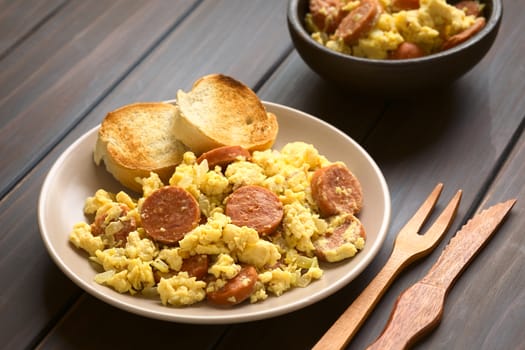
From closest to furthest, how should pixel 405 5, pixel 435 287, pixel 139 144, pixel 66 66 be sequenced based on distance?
pixel 435 287 < pixel 139 144 < pixel 405 5 < pixel 66 66

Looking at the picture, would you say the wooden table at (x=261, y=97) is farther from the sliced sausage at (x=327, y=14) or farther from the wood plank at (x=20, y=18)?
the sliced sausage at (x=327, y=14)

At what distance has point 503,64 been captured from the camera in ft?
7.77

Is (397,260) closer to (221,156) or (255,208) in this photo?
(255,208)

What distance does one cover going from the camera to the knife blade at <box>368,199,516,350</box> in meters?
1.55

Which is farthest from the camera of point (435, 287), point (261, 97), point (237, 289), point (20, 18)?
point (20, 18)

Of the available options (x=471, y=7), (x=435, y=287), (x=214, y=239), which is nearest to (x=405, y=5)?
(x=471, y=7)

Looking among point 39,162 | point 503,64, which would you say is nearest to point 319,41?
point 503,64

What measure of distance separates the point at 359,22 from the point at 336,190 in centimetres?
55

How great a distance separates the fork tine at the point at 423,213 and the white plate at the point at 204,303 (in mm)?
73

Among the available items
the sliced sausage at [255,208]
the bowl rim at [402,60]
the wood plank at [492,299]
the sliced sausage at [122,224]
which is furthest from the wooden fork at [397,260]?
the sliced sausage at [122,224]

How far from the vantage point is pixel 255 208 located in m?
1.68

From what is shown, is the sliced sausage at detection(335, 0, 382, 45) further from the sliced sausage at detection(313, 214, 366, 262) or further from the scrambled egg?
the sliced sausage at detection(313, 214, 366, 262)

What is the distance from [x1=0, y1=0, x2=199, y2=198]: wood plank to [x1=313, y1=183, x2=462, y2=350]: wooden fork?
961 millimetres

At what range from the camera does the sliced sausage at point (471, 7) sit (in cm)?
224
